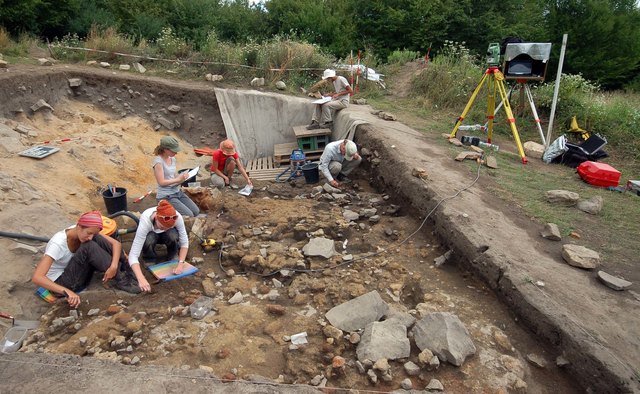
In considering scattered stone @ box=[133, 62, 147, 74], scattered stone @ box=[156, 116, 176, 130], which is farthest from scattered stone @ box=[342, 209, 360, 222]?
scattered stone @ box=[133, 62, 147, 74]

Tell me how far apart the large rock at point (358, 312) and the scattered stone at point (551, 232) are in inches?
84.5

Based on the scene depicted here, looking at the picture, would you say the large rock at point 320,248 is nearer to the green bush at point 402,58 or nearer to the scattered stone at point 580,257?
the scattered stone at point 580,257

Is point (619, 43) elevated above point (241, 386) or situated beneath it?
elevated above

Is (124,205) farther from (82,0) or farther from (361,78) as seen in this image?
(82,0)

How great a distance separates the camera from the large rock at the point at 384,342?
10.5 ft

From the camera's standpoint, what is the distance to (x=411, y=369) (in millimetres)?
3090

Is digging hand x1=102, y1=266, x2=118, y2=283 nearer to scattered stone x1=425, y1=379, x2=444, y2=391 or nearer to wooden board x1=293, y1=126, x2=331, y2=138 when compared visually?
scattered stone x1=425, y1=379, x2=444, y2=391

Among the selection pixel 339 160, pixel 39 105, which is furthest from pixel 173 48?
pixel 339 160

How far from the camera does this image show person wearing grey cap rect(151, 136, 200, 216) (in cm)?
527

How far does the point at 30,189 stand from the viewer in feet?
18.0

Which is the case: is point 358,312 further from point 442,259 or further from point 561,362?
point 561,362

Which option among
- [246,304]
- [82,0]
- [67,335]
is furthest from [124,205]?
[82,0]

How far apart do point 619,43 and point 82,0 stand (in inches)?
1017

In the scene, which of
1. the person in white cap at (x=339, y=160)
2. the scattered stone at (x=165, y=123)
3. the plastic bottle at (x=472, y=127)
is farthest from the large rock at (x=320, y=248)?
the scattered stone at (x=165, y=123)
